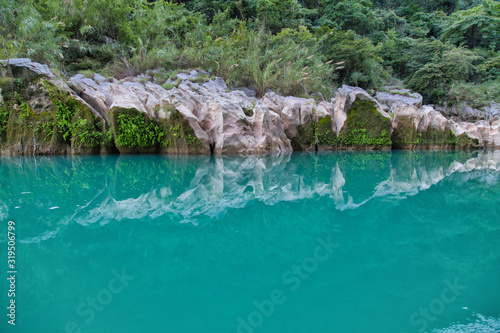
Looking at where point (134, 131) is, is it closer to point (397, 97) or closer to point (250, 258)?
point (250, 258)

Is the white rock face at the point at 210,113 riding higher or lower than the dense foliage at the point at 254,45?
lower

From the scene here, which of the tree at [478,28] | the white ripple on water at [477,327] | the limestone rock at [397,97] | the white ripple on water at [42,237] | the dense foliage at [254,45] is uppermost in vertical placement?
the tree at [478,28]

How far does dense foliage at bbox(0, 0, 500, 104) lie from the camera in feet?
47.4

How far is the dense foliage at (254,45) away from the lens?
14.5 metres

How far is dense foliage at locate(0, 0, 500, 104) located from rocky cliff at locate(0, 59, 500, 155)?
1.97 metres

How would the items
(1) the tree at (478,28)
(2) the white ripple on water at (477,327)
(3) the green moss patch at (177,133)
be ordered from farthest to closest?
(1) the tree at (478,28) < (3) the green moss patch at (177,133) < (2) the white ripple on water at (477,327)

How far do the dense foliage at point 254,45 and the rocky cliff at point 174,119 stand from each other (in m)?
1.97

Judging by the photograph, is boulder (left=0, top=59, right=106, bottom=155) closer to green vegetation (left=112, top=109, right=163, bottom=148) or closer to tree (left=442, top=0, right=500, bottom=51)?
green vegetation (left=112, top=109, right=163, bottom=148)

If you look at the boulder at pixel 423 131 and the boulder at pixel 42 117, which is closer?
the boulder at pixel 42 117

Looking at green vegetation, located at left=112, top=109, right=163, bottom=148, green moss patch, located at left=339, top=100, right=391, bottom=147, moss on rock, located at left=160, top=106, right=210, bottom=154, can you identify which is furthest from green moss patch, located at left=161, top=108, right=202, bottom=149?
green moss patch, located at left=339, top=100, right=391, bottom=147

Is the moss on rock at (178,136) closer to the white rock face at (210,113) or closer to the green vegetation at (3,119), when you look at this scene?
the white rock face at (210,113)

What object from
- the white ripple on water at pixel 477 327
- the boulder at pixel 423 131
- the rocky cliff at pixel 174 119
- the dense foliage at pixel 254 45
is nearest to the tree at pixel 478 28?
the dense foliage at pixel 254 45

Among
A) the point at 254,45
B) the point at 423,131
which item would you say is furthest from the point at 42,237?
the point at 423,131

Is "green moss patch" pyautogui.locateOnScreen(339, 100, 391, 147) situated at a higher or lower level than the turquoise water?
higher
